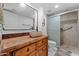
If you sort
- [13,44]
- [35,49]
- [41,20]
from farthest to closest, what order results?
[41,20] → [35,49] → [13,44]

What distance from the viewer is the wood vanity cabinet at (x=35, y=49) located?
0.89 m

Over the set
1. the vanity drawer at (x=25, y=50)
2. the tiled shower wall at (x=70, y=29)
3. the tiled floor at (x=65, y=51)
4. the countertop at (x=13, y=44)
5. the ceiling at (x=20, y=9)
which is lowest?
the tiled floor at (x=65, y=51)

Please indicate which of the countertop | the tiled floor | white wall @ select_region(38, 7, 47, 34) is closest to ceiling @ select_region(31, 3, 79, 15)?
white wall @ select_region(38, 7, 47, 34)

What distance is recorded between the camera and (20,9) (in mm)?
1084

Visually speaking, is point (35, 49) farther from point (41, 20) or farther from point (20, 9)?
point (20, 9)

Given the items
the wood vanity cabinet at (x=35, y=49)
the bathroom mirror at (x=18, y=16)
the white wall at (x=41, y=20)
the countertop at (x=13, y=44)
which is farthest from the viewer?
the white wall at (x=41, y=20)

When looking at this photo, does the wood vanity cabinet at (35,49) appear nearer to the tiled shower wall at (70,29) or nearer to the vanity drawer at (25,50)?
the vanity drawer at (25,50)

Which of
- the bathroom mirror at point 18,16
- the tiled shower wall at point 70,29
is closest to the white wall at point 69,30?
the tiled shower wall at point 70,29

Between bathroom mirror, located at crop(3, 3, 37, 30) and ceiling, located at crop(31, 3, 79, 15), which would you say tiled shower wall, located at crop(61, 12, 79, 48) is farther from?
bathroom mirror, located at crop(3, 3, 37, 30)

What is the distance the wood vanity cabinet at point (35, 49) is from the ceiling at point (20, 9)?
1.18 ft

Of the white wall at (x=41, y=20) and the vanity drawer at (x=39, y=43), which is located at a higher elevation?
the white wall at (x=41, y=20)

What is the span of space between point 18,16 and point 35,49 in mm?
443

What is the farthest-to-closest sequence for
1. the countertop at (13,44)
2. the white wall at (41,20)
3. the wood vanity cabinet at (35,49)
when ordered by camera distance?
the white wall at (41,20) < the wood vanity cabinet at (35,49) < the countertop at (13,44)

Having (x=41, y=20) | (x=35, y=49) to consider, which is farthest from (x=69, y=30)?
(x=35, y=49)
